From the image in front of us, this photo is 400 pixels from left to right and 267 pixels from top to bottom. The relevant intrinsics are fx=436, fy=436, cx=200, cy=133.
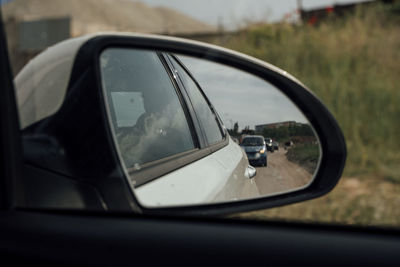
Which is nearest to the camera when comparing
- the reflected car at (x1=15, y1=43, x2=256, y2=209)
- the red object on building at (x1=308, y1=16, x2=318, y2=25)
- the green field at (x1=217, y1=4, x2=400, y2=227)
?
the reflected car at (x1=15, y1=43, x2=256, y2=209)

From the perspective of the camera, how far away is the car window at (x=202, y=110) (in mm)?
1917

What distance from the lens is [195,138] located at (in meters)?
2.16

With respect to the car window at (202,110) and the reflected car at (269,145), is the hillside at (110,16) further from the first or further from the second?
the reflected car at (269,145)

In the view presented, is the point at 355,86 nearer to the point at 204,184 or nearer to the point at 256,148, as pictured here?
the point at 204,184

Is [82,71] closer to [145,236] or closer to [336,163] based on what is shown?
[145,236]

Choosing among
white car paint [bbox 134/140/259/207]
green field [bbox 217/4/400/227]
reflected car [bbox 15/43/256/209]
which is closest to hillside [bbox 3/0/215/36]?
reflected car [bbox 15/43/256/209]

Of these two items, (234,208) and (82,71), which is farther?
(234,208)

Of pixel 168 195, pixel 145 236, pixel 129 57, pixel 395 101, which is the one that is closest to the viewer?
pixel 145 236

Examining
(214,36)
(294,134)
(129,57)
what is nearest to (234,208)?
(294,134)

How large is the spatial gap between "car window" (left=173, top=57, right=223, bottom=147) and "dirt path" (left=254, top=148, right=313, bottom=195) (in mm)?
405

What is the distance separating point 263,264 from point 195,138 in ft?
3.96

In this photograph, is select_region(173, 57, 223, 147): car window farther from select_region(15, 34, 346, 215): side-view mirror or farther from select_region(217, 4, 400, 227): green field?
select_region(217, 4, 400, 227): green field

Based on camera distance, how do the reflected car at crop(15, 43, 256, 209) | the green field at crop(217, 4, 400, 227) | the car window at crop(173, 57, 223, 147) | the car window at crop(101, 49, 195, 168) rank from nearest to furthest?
1. the reflected car at crop(15, 43, 256, 209)
2. the car window at crop(101, 49, 195, 168)
3. the car window at crop(173, 57, 223, 147)
4. the green field at crop(217, 4, 400, 227)

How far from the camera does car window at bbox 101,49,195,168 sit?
154cm
